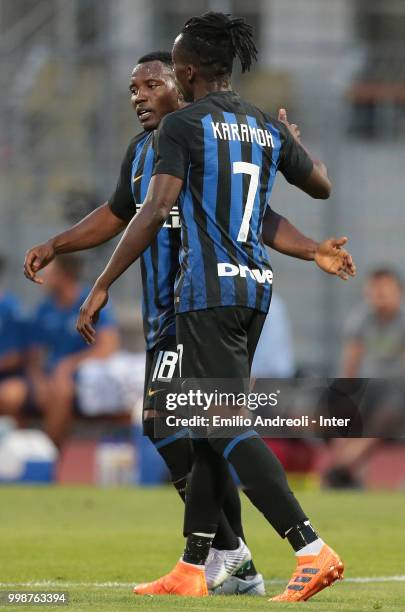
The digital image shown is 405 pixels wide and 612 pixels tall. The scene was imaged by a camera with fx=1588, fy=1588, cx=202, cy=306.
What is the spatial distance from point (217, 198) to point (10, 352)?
34.3ft

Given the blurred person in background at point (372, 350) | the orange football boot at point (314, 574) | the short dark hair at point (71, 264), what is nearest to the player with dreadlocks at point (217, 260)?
the orange football boot at point (314, 574)

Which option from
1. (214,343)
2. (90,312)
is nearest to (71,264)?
(90,312)

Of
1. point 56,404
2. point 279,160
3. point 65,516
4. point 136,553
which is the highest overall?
point 279,160

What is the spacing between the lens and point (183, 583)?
5.91 metres

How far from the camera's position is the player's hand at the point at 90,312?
18.7 ft

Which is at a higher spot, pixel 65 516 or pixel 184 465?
pixel 184 465

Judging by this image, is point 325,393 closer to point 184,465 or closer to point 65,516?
point 184,465

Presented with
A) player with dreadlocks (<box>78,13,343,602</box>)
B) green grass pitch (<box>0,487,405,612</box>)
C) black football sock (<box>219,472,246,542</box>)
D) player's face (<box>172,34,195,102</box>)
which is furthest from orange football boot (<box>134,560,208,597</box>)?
player's face (<box>172,34,195,102</box>)

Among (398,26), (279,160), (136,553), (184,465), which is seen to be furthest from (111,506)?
(398,26)

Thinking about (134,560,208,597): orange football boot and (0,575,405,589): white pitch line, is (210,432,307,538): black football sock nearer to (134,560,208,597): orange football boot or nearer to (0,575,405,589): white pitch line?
(134,560,208,597): orange football boot

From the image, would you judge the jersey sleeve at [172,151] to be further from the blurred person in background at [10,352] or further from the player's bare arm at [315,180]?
the blurred person in background at [10,352]

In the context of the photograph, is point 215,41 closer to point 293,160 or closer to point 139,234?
point 293,160

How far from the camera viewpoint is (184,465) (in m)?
6.48

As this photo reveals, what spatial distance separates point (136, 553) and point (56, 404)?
739 cm
